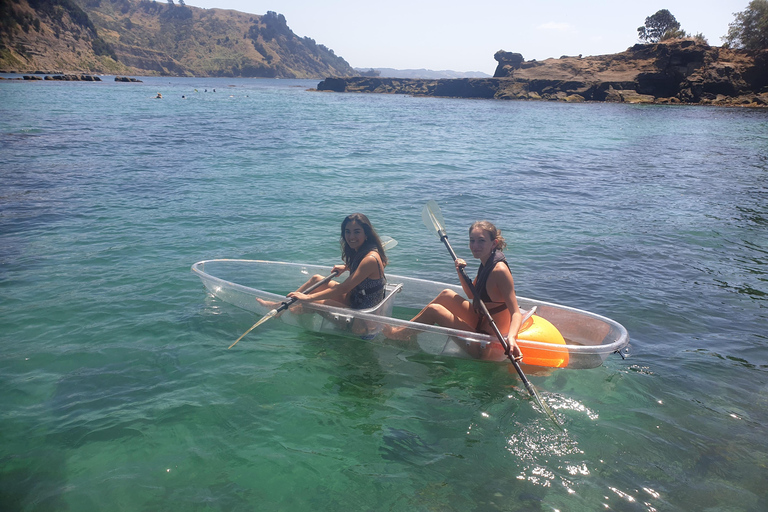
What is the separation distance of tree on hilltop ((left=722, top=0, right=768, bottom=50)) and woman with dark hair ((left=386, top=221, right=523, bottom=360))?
7555cm

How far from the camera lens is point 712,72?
58.1 metres

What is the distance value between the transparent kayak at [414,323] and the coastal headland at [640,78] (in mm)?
60978

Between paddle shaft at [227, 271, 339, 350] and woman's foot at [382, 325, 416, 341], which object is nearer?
woman's foot at [382, 325, 416, 341]

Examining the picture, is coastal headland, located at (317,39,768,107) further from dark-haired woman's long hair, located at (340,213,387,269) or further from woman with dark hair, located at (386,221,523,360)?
dark-haired woman's long hair, located at (340,213,387,269)

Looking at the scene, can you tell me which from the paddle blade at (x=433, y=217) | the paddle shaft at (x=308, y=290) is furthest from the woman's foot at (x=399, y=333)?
the paddle blade at (x=433, y=217)

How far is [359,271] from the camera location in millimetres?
5828

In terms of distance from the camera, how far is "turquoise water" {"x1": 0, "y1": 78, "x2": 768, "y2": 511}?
3.96 m

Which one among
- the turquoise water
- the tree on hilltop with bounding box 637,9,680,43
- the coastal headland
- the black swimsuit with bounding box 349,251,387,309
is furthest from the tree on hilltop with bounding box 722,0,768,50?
the black swimsuit with bounding box 349,251,387,309

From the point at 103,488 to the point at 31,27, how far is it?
12426cm

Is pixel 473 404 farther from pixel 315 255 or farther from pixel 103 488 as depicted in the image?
pixel 315 255

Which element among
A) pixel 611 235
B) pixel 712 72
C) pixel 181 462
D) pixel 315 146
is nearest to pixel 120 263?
pixel 181 462

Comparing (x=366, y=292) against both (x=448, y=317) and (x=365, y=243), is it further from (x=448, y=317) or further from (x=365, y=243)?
(x=448, y=317)

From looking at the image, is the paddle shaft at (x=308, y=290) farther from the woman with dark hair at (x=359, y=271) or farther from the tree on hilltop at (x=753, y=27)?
the tree on hilltop at (x=753, y=27)

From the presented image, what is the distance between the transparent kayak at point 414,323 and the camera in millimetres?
5180
